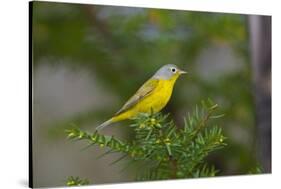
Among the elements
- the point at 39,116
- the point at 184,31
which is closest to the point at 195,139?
the point at 184,31

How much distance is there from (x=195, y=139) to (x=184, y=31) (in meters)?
0.33

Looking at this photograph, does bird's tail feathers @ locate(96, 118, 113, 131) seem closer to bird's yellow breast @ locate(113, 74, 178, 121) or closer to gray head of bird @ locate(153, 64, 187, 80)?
bird's yellow breast @ locate(113, 74, 178, 121)

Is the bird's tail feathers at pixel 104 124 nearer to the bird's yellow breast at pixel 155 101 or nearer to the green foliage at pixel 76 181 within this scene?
the bird's yellow breast at pixel 155 101

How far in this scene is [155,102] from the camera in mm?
1930

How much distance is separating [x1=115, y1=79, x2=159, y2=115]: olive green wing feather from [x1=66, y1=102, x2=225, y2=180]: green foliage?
0.15 ft

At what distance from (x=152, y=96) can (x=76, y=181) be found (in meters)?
0.32

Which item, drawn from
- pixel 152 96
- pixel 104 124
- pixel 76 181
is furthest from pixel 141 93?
pixel 76 181

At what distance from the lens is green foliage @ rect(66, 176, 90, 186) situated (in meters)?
1.86

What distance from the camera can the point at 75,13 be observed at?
186cm

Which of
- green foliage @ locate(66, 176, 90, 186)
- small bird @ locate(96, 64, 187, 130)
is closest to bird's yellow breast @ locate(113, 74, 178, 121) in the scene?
small bird @ locate(96, 64, 187, 130)

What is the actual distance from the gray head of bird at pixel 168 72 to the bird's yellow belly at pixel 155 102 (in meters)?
0.02

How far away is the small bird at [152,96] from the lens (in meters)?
1.90
